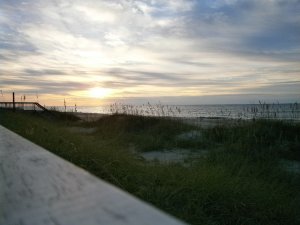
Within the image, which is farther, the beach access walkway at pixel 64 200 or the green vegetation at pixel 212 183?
the green vegetation at pixel 212 183

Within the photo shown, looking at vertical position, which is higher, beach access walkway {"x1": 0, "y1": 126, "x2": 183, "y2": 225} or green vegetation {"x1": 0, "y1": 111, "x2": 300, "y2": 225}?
beach access walkway {"x1": 0, "y1": 126, "x2": 183, "y2": 225}

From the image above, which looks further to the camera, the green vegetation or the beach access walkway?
the green vegetation

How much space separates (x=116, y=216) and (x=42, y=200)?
0.72ft

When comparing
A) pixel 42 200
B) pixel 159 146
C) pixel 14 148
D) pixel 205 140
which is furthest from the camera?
pixel 205 140

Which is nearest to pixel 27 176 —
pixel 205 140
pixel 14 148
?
pixel 14 148

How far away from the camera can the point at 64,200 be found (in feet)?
2.17

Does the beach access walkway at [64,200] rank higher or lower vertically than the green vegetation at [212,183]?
higher

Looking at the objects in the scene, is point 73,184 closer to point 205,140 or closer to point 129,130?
point 205,140

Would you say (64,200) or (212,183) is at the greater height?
(64,200)

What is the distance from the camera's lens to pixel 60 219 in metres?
0.57

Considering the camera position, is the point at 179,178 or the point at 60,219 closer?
the point at 60,219

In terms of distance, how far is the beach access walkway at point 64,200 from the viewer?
0.54 meters

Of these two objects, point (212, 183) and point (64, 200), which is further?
point (212, 183)

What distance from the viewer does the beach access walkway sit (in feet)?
1.76
